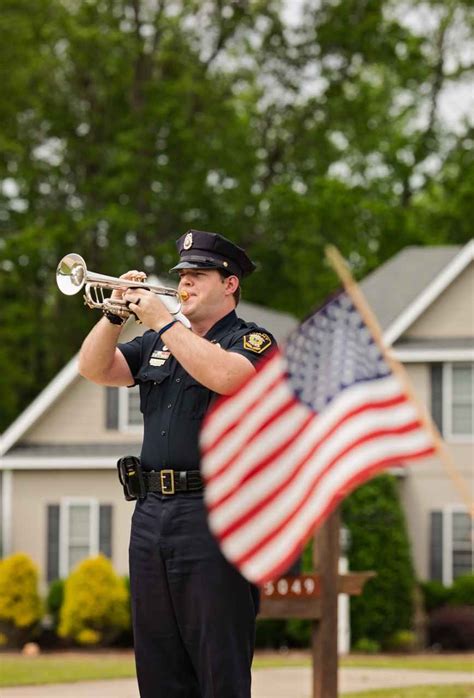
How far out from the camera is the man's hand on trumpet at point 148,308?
17.7ft

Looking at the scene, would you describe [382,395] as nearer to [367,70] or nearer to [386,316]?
[386,316]

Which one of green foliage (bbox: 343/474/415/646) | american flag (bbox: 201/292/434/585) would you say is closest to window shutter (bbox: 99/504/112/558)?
green foliage (bbox: 343/474/415/646)

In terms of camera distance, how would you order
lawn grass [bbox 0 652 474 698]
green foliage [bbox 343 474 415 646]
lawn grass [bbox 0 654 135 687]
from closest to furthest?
1. lawn grass [bbox 0 652 474 698]
2. lawn grass [bbox 0 654 135 687]
3. green foliage [bbox 343 474 415 646]

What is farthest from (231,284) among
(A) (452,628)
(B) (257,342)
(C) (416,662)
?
(A) (452,628)

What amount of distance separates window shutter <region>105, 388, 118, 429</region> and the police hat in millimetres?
22213

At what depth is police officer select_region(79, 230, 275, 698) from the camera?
5.51 meters

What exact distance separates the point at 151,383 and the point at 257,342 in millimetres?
433

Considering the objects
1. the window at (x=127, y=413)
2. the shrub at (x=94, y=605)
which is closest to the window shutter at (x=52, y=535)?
the window at (x=127, y=413)

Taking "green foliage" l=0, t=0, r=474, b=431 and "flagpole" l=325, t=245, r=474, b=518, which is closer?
"flagpole" l=325, t=245, r=474, b=518

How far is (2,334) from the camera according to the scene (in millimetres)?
36812

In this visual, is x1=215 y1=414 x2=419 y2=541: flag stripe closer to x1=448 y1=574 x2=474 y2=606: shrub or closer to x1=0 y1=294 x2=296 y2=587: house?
x1=448 y1=574 x2=474 y2=606: shrub

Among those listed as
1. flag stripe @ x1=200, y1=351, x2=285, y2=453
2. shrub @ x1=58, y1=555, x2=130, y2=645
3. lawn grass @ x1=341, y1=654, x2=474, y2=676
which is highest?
flag stripe @ x1=200, y1=351, x2=285, y2=453

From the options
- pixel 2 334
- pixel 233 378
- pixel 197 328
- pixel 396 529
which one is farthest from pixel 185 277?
pixel 2 334

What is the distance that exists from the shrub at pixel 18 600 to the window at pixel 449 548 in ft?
21.5
